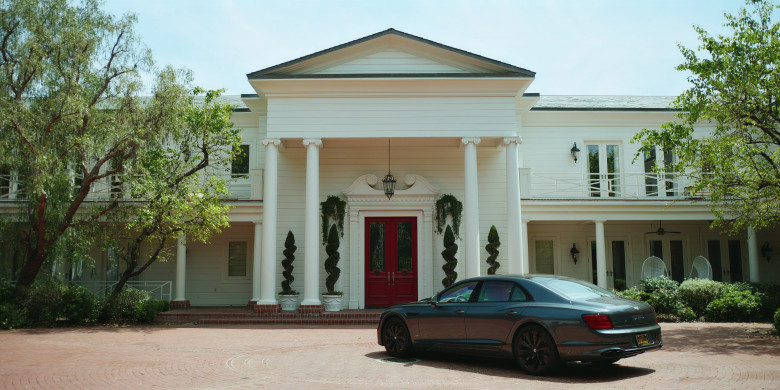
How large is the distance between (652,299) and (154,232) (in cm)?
1362

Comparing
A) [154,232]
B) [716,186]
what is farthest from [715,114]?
[154,232]

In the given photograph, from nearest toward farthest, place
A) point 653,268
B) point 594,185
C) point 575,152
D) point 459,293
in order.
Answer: point 459,293 < point 653,268 < point 575,152 < point 594,185

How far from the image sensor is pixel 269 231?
16.2 meters

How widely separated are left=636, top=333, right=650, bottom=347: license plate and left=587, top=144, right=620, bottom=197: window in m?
12.8

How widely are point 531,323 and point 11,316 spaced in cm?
1298

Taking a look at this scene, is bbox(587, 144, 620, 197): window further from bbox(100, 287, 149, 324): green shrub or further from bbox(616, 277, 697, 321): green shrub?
bbox(100, 287, 149, 324): green shrub

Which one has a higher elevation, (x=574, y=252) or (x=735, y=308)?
(x=574, y=252)

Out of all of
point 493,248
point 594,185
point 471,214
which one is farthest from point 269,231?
point 594,185

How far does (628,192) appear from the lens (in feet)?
65.2

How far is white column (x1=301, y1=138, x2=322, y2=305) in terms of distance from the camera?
15969mm

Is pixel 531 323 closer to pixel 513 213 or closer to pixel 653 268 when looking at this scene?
pixel 513 213

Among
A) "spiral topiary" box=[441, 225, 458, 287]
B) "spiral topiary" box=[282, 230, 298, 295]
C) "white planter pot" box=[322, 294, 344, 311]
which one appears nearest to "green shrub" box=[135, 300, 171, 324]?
"spiral topiary" box=[282, 230, 298, 295]

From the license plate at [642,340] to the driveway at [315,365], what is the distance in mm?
457

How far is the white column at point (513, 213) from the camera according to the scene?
16.1 m
